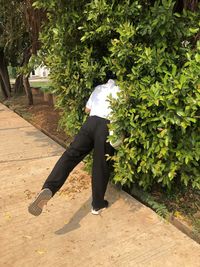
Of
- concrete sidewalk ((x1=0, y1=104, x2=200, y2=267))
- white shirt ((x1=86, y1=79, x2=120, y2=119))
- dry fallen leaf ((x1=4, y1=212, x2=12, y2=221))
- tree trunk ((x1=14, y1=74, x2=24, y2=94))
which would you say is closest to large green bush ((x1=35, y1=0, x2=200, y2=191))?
white shirt ((x1=86, y1=79, x2=120, y2=119))

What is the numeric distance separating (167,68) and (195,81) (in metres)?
0.51

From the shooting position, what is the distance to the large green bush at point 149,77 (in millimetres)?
3503

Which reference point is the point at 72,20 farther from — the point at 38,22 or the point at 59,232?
the point at 38,22

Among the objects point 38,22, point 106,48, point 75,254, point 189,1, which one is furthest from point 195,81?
point 38,22

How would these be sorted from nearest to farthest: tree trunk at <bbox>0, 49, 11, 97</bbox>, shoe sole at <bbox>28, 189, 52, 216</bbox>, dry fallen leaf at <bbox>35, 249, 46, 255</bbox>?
dry fallen leaf at <bbox>35, 249, 46, 255</bbox> < shoe sole at <bbox>28, 189, 52, 216</bbox> < tree trunk at <bbox>0, 49, 11, 97</bbox>

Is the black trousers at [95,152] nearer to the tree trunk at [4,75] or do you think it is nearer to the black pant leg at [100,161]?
the black pant leg at [100,161]

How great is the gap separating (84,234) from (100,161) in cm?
78

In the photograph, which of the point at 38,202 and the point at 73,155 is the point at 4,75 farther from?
the point at 38,202

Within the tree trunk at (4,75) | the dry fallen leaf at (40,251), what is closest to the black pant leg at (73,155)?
the dry fallen leaf at (40,251)

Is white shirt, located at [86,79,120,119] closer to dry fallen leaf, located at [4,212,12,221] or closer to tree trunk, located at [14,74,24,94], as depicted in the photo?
dry fallen leaf, located at [4,212,12,221]

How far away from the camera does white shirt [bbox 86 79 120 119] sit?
13.2ft

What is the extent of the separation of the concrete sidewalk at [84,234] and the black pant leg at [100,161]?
9.8 inches

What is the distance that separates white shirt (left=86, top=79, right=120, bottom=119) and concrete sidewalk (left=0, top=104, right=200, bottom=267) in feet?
3.64

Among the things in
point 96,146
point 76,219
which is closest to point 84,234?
point 76,219
